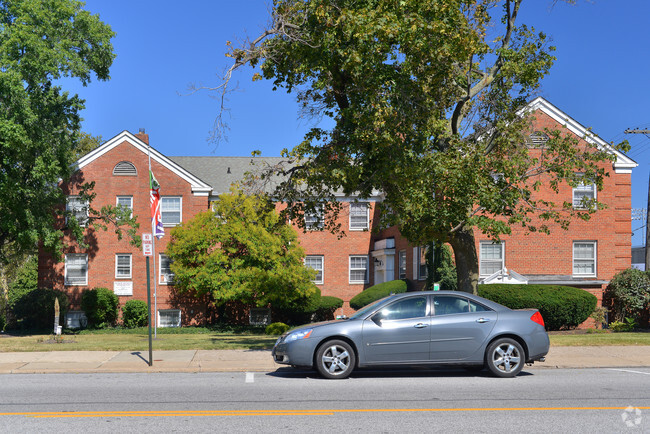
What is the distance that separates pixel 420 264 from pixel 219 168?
14324 millimetres

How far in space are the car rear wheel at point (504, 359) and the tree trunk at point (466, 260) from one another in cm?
629

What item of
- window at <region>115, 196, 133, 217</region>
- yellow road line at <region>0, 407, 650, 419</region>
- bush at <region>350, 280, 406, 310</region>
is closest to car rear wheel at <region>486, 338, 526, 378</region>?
yellow road line at <region>0, 407, 650, 419</region>

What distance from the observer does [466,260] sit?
733 inches

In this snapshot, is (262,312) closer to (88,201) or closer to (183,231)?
(183,231)

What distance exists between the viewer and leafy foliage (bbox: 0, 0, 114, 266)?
26484 millimetres

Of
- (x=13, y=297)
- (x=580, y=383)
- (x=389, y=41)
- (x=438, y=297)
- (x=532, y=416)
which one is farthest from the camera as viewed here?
(x=13, y=297)

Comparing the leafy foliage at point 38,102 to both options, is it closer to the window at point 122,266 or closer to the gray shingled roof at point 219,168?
the window at point 122,266

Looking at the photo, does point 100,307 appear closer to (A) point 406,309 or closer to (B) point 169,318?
(B) point 169,318

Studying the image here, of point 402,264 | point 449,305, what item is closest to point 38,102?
point 402,264

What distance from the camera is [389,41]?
15102 mm

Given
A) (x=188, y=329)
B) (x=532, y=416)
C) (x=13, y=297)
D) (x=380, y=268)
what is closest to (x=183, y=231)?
(x=188, y=329)

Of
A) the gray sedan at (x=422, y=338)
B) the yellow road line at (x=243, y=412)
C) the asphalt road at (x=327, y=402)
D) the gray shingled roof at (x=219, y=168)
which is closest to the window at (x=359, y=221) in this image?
the gray shingled roof at (x=219, y=168)

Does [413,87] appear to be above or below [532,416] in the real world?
above

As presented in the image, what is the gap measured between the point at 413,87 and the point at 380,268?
21.7 meters
